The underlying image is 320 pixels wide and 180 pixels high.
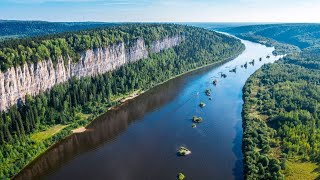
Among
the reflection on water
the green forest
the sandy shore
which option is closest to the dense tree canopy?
the reflection on water

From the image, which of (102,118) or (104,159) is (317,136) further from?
(102,118)

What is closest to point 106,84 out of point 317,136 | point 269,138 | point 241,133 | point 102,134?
point 102,134

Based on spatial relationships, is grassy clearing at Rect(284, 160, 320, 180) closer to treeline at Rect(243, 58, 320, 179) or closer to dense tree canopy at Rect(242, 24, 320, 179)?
dense tree canopy at Rect(242, 24, 320, 179)

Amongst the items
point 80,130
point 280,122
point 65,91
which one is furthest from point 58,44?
point 280,122

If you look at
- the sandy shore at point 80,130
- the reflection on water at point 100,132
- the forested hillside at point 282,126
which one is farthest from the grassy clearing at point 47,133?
the forested hillside at point 282,126

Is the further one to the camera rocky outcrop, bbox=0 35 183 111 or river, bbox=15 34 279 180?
rocky outcrop, bbox=0 35 183 111

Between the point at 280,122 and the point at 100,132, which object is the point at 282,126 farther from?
the point at 100,132

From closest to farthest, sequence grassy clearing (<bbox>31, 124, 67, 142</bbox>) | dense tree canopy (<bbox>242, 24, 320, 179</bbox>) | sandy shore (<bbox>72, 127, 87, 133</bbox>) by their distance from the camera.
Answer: dense tree canopy (<bbox>242, 24, 320, 179</bbox>)
grassy clearing (<bbox>31, 124, 67, 142</bbox>)
sandy shore (<bbox>72, 127, 87, 133</bbox>)
